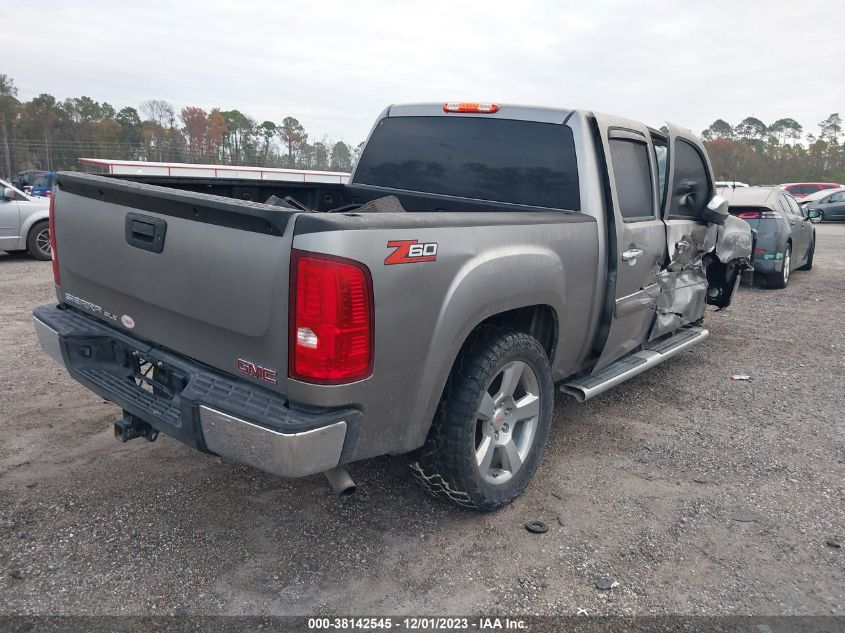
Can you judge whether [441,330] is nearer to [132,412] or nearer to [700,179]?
[132,412]

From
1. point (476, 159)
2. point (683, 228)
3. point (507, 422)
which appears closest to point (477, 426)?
point (507, 422)

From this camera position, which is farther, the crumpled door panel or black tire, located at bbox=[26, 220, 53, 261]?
black tire, located at bbox=[26, 220, 53, 261]

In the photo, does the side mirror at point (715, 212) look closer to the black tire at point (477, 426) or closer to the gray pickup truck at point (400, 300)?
the gray pickup truck at point (400, 300)

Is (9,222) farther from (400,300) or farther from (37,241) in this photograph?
(400,300)

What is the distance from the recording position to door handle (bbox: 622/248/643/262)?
3.74 meters

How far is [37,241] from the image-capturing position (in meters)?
10.7

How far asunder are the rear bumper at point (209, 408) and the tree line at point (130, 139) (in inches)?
1740

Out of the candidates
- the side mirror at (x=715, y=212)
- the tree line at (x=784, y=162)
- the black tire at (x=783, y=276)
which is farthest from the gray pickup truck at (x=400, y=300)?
the tree line at (x=784, y=162)

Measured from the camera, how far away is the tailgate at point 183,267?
2.22 m

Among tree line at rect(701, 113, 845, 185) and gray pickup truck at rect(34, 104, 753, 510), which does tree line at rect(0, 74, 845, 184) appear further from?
gray pickup truck at rect(34, 104, 753, 510)

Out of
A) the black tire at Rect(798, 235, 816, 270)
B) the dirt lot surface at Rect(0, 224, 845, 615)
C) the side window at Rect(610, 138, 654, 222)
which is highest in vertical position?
the side window at Rect(610, 138, 654, 222)

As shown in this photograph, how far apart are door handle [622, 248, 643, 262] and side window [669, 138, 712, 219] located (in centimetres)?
81

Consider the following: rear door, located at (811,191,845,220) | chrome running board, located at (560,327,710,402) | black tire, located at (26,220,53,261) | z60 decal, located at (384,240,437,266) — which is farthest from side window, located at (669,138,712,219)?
rear door, located at (811,191,845,220)

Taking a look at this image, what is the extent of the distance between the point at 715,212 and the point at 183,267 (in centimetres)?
415
